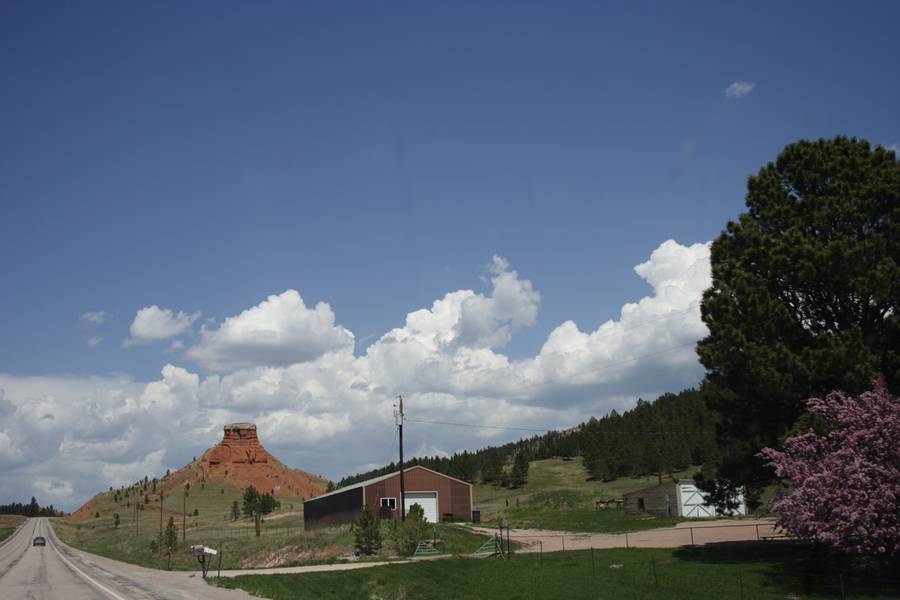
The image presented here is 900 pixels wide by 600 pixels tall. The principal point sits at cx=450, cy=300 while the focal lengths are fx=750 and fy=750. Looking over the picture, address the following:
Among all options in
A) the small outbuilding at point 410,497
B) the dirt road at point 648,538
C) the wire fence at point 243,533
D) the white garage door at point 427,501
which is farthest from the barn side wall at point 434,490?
the dirt road at point 648,538

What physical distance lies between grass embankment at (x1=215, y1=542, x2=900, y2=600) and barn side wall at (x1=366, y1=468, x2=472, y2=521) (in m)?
35.4

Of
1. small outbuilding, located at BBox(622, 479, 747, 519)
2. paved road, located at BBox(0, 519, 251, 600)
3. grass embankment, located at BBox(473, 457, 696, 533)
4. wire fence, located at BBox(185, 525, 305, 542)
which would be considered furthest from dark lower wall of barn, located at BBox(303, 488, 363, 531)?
small outbuilding, located at BBox(622, 479, 747, 519)

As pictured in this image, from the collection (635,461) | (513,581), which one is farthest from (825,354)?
(635,461)

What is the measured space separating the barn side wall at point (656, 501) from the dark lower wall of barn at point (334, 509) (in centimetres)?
2840

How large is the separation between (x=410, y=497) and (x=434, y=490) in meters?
2.95

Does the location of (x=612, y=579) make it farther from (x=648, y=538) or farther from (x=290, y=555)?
(x=290, y=555)

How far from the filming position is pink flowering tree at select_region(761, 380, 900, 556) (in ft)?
82.0

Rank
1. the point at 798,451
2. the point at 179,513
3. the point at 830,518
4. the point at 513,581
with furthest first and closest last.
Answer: the point at 179,513 < the point at 513,581 < the point at 798,451 < the point at 830,518

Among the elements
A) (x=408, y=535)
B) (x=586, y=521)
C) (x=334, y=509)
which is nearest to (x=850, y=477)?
(x=408, y=535)

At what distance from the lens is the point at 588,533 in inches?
2357

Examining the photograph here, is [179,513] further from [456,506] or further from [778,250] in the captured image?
[778,250]

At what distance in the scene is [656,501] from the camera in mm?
77375

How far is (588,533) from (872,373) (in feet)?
116

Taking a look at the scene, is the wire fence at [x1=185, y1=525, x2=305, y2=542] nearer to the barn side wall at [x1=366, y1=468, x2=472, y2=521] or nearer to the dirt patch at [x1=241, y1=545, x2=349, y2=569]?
the barn side wall at [x1=366, y1=468, x2=472, y2=521]
